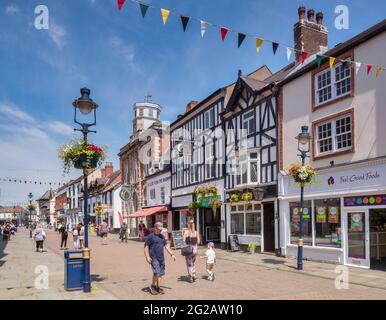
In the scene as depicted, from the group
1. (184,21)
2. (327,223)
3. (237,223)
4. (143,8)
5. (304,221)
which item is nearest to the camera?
(143,8)

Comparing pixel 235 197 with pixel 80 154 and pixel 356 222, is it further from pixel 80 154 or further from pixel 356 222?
pixel 80 154

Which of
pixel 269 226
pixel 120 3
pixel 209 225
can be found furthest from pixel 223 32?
pixel 209 225

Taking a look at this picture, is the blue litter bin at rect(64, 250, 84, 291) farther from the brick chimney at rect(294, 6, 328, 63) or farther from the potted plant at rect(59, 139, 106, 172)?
the brick chimney at rect(294, 6, 328, 63)

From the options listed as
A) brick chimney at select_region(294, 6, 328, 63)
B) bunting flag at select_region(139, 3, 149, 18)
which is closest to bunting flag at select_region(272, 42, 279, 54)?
bunting flag at select_region(139, 3, 149, 18)

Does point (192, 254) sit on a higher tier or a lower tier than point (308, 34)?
lower

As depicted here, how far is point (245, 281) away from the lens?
11.6 m

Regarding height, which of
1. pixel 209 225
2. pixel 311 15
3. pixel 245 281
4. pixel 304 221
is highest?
pixel 311 15

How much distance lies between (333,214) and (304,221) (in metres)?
1.90

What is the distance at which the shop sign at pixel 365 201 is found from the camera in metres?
13.4

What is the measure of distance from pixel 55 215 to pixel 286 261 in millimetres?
85841

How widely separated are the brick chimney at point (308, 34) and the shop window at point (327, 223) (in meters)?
8.41

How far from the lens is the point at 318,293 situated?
9.71m

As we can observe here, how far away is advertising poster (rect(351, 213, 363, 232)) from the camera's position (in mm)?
14316

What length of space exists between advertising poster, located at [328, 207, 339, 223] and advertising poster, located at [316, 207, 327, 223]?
0.23 m
